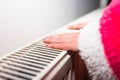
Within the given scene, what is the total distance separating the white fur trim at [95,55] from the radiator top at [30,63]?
6 centimetres

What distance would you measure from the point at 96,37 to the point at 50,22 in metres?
0.35

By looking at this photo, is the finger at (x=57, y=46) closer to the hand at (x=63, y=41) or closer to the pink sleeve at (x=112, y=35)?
the hand at (x=63, y=41)

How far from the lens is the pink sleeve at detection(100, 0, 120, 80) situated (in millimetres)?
389

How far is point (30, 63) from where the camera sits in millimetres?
387

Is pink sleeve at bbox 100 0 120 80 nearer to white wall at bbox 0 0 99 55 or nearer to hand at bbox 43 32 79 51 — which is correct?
hand at bbox 43 32 79 51

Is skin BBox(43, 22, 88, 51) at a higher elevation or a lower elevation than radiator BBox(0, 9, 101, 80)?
higher

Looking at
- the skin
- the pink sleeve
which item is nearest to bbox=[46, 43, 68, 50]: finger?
the skin

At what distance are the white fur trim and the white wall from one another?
21 centimetres

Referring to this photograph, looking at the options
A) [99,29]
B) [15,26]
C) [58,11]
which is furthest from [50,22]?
[99,29]

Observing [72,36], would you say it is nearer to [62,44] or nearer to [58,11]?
[62,44]

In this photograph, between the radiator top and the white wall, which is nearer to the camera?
the radiator top

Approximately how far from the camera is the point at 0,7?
19.2 inches

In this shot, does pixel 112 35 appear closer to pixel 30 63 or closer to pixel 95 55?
pixel 95 55

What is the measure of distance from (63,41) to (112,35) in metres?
0.15
